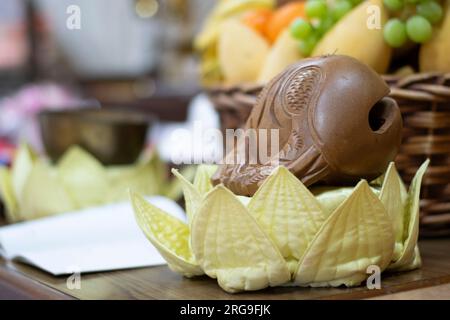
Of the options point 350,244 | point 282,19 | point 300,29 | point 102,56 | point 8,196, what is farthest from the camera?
point 102,56

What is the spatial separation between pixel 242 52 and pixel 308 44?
0.43 feet

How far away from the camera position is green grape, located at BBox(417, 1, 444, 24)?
0.76m

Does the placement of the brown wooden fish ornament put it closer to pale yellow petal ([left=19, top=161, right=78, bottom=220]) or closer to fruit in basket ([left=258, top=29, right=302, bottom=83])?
fruit in basket ([left=258, top=29, right=302, bottom=83])

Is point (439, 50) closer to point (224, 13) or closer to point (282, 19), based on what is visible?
point (282, 19)

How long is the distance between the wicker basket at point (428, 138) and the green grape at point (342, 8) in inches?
4.4

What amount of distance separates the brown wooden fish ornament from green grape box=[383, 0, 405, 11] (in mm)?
192

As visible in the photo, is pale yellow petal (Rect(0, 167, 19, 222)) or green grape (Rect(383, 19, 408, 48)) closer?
green grape (Rect(383, 19, 408, 48))

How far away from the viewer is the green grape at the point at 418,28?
2.47 feet

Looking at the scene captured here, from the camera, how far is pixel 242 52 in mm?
925

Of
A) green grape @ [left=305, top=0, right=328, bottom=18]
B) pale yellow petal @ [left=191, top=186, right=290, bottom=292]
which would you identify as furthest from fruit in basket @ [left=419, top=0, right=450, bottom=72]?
pale yellow petal @ [left=191, top=186, right=290, bottom=292]

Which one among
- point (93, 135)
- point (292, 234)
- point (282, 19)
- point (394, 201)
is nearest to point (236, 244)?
point (292, 234)

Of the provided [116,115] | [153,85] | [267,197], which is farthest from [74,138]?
[153,85]

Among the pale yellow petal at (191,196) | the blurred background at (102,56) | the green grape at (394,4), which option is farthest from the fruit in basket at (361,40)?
the blurred background at (102,56)
